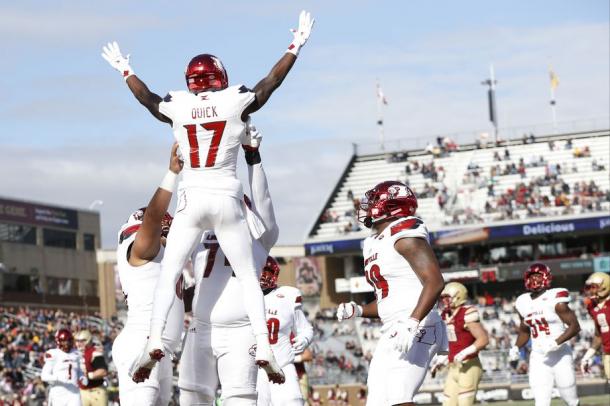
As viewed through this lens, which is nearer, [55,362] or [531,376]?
[531,376]

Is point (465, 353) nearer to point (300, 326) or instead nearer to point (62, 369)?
point (300, 326)

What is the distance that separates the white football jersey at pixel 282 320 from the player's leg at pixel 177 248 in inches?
173

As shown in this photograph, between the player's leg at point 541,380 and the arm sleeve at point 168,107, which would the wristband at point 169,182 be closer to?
the arm sleeve at point 168,107

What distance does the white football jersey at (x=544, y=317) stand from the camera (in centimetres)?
1479

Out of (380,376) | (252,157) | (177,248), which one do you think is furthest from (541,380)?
(177,248)

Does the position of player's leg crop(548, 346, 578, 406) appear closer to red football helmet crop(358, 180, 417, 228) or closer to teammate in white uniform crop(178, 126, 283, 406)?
red football helmet crop(358, 180, 417, 228)

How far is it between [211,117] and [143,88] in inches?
29.1

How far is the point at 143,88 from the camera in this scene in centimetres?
832

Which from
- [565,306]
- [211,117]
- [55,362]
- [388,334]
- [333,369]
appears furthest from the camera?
[333,369]

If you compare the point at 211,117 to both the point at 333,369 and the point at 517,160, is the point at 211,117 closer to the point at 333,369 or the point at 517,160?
the point at 333,369

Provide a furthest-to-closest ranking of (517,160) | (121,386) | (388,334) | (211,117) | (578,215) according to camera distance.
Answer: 1. (517,160)
2. (578,215)
3. (121,386)
4. (388,334)
5. (211,117)

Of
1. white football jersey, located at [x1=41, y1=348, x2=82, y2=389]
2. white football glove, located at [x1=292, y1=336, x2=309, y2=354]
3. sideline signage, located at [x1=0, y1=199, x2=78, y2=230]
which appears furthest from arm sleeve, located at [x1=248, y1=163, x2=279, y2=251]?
sideline signage, located at [x1=0, y1=199, x2=78, y2=230]

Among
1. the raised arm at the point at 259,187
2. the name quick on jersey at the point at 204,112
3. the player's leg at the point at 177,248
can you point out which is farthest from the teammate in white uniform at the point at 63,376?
the name quick on jersey at the point at 204,112

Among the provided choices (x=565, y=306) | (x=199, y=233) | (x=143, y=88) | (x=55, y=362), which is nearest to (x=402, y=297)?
(x=199, y=233)
